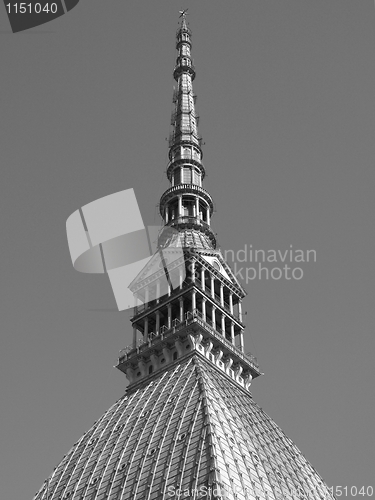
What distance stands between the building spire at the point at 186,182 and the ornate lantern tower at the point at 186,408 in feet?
0.59

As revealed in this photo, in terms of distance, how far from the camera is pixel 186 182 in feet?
335

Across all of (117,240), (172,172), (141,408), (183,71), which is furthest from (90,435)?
(183,71)

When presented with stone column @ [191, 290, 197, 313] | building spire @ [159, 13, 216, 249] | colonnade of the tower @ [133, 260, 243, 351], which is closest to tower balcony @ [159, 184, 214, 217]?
building spire @ [159, 13, 216, 249]

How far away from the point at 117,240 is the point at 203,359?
15077mm

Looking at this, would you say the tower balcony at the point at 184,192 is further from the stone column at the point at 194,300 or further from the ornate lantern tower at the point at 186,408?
the stone column at the point at 194,300

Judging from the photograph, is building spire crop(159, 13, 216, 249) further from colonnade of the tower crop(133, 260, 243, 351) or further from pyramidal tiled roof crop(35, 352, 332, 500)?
pyramidal tiled roof crop(35, 352, 332, 500)

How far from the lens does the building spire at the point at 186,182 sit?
3789 inches

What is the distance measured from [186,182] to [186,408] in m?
38.6

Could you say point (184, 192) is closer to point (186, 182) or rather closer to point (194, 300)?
point (186, 182)

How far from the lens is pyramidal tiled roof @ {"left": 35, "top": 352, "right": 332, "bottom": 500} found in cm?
6159

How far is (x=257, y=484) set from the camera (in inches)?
2502

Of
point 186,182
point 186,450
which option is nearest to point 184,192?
point 186,182

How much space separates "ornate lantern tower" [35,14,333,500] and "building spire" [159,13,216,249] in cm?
18

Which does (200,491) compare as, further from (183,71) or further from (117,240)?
(183,71)
